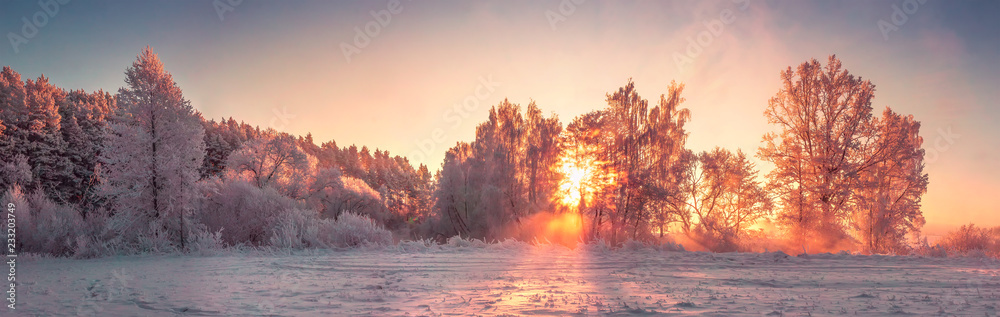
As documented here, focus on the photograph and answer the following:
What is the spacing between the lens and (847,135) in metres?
18.1

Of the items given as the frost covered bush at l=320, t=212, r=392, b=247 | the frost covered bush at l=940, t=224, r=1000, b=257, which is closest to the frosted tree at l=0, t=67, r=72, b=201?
the frost covered bush at l=320, t=212, r=392, b=247

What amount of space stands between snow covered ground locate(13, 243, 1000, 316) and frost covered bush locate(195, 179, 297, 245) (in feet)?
16.4

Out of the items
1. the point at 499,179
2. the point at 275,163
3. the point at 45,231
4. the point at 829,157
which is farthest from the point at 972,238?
the point at 275,163

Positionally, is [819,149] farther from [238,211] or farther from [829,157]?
[238,211]

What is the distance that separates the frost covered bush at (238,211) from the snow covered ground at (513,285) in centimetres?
500

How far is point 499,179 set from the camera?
3209 centimetres

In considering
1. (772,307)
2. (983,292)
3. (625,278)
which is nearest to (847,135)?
(983,292)

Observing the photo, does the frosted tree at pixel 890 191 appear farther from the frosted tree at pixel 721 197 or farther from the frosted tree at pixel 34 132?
the frosted tree at pixel 34 132

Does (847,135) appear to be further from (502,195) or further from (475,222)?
(475,222)

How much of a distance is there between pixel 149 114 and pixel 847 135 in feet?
85.9

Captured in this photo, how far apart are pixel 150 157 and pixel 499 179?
2179cm

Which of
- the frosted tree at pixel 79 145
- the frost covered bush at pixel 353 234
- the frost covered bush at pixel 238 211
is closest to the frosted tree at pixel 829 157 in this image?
the frost covered bush at pixel 353 234

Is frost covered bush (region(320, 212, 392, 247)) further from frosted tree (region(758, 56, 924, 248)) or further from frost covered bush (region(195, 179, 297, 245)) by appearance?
frosted tree (region(758, 56, 924, 248))

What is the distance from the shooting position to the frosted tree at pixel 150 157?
13.0 metres
